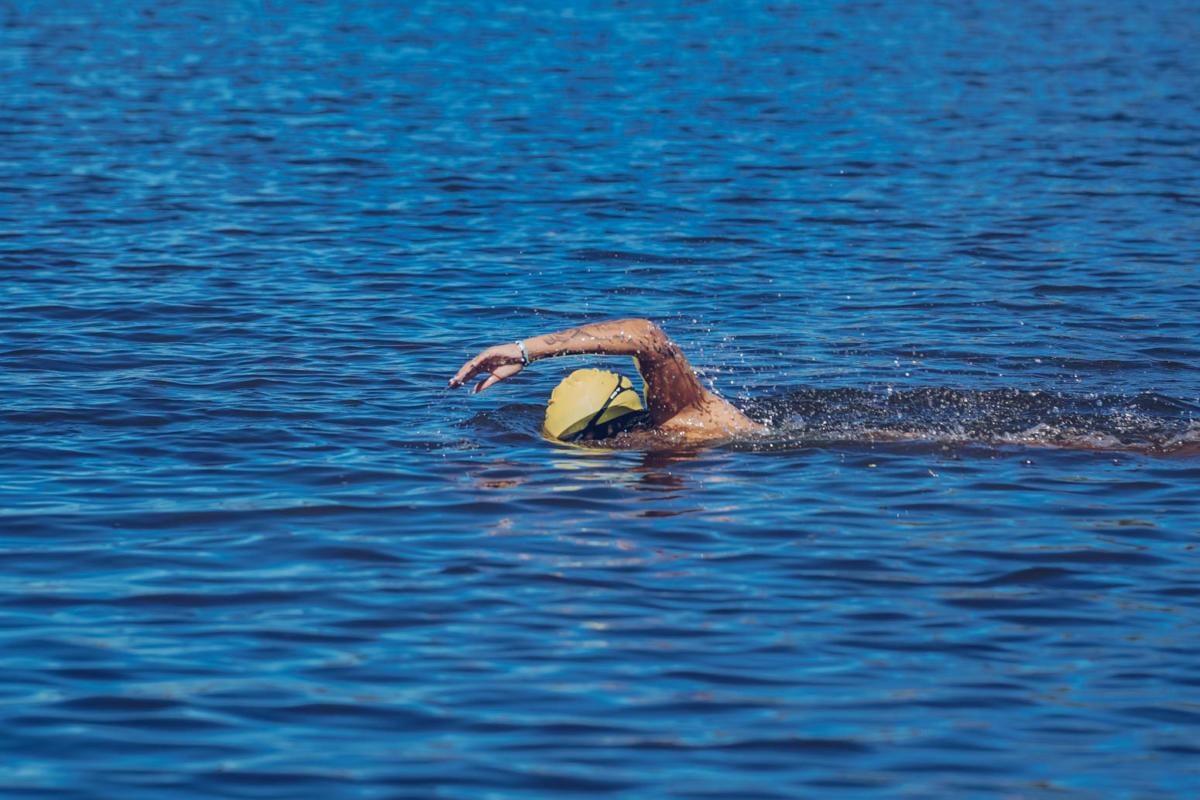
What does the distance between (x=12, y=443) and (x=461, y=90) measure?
21.9m

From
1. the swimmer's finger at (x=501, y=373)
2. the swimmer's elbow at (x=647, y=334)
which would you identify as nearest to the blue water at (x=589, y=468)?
the swimmer's finger at (x=501, y=373)

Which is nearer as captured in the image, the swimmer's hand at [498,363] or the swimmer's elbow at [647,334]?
the swimmer's hand at [498,363]

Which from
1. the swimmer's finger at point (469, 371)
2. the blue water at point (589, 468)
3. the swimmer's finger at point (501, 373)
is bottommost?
the blue water at point (589, 468)

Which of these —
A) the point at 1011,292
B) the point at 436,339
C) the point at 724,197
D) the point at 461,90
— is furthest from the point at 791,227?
the point at 461,90

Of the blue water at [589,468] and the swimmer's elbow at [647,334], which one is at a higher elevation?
the swimmer's elbow at [647,334]

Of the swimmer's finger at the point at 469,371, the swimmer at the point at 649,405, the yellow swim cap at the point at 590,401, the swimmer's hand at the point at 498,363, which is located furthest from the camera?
the yellow swim cap at the point at 590,401

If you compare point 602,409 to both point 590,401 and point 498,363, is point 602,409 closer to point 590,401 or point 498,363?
point 590,401

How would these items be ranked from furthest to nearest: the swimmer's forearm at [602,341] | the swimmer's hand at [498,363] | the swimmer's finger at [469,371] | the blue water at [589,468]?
1. the swimmer's forearm at [602,341]
2. the swimmer's hand at [498,363]
3. the swimmer's finger at [469,371]
4. the blue water at [589,468]

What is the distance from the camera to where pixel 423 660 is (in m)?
8.20

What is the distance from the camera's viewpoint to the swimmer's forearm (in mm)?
10805

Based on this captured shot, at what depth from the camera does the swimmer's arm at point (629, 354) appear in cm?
1066

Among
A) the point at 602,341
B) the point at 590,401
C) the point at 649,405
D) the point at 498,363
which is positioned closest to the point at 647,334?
the point at 602,341

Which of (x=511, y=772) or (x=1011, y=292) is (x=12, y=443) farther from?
(x=1011, y=292)

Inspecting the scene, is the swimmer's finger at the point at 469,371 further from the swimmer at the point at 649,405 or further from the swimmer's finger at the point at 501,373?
the swimmer at the point at 649,405
